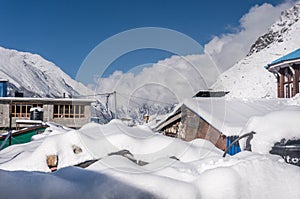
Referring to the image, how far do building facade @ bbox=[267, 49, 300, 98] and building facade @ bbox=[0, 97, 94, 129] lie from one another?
14643 millimetres

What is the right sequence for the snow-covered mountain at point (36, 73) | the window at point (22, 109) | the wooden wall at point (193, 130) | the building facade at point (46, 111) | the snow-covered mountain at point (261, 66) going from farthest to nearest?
the snow-covered mountain at point (36, 73) → the snow-covered mountain at point (261, 66) → the window at point (22, 109) → the building facade at point (46, 111) → the wooden wall at point (193, 130)

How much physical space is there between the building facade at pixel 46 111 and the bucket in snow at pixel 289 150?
22.4 meters

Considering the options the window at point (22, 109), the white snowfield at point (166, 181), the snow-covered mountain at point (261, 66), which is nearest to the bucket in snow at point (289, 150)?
the white snowfield at point (166, 181)

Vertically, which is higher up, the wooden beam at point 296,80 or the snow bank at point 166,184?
the wooden beam at point 296,80

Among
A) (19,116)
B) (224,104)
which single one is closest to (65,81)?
(19,116)

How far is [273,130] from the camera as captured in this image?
11.5ft

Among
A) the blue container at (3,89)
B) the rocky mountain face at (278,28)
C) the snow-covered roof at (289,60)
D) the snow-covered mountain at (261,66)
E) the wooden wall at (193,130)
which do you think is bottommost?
the wooden wall at (193,130)

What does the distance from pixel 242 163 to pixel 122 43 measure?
7.93 ft

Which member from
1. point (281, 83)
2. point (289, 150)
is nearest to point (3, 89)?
point (281, 83)

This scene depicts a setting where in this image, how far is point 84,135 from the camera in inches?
229

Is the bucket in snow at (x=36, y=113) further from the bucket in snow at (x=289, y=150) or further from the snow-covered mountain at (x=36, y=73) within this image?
the snow-covered mountain at (x=36, y=73)

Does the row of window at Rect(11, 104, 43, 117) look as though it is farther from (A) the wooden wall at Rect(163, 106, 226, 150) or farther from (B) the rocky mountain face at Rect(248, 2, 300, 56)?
(B) the rocky mountain face at Rect(248, 2, 300, 56)

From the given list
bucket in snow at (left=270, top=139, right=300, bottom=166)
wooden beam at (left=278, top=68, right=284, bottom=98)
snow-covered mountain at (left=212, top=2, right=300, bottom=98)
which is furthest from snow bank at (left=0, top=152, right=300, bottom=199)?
wooden beam at (left=278, top=68, right=284, bottom=98)

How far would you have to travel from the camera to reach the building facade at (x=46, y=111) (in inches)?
984
